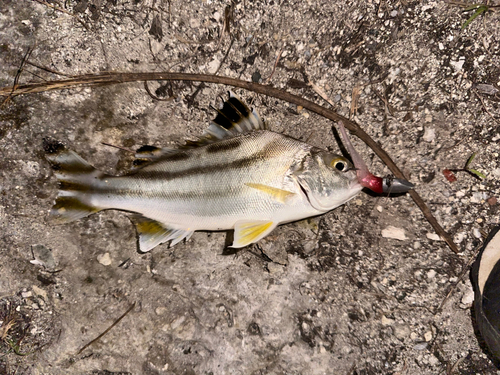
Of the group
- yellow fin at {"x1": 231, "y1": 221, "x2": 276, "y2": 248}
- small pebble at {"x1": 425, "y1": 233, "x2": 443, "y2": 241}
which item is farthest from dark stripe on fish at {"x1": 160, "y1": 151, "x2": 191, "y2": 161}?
small pebble at {"x1": 425, "y1": 233, "x2": 443, "y2": 241}

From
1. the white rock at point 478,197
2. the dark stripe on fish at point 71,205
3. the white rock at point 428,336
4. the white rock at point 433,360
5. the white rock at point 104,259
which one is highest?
the white rock at point 478,197

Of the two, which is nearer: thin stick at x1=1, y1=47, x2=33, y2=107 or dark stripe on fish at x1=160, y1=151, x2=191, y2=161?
dark stripe on fish at x1=160, y1=151, x2=191, y2=161

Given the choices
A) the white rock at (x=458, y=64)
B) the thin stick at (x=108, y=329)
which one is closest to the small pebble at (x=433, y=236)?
the white rock at (x=458, y=64)

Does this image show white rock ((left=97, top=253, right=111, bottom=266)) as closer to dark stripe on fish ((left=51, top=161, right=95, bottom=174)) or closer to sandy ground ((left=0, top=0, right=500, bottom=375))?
sandy ground ((left=0, top=0, right=500, bottom=375))

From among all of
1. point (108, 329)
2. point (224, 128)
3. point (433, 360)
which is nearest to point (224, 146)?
point (224, 128)

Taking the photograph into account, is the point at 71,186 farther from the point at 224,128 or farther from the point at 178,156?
the point at 224,128

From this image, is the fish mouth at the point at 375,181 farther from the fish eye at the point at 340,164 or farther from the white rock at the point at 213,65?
the white rock at the point at 213,65

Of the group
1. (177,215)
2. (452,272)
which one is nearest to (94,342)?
(177,215)
